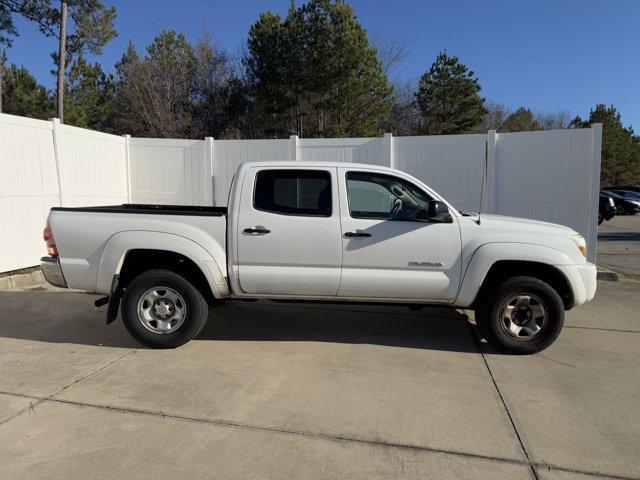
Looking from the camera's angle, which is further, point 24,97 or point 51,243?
point 24,97

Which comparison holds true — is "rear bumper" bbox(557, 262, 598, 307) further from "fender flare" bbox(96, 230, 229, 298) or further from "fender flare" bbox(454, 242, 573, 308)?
A: "fender flare" bbox(96, 230, 229, 298)

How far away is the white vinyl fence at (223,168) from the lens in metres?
8.60

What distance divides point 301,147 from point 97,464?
8.21 meters

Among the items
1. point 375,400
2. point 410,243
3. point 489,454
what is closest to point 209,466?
point 375,400

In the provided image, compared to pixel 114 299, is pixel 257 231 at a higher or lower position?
higher

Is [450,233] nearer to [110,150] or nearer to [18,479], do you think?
[18,479]

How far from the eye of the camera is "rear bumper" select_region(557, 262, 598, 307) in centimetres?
488

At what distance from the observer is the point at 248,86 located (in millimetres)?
26797

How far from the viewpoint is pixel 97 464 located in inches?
121

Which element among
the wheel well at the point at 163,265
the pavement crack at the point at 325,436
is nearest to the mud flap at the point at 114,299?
the wheel well at the point at 163,265

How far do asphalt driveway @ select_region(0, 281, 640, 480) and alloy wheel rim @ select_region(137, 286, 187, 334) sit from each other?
0.90 ft

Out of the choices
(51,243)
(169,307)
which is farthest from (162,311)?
(51,243)

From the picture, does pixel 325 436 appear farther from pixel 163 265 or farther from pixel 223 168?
pixel 223 168

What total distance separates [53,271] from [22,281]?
3980 millimetres
